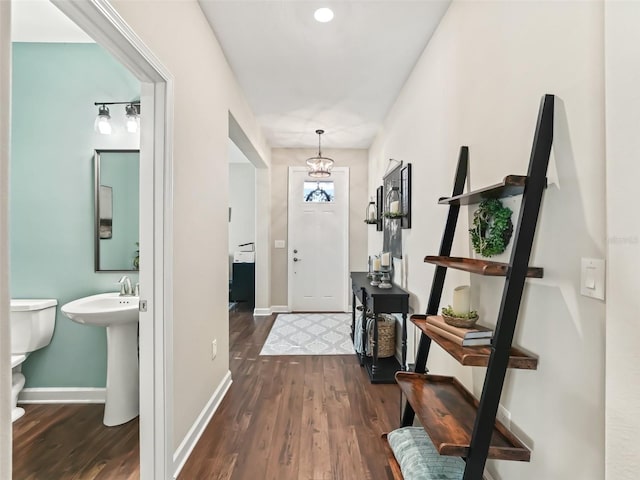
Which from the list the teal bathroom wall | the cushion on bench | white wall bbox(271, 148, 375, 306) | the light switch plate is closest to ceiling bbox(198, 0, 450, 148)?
the teal bathroom wall

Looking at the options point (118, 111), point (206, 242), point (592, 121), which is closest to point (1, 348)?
point (206, 242)

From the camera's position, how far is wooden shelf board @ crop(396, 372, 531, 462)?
1122 mm

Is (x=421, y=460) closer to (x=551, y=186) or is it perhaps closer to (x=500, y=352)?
(x=500, y=352)

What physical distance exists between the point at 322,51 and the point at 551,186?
202cm

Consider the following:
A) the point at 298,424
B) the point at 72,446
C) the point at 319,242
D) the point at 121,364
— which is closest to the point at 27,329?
the point at 121,364

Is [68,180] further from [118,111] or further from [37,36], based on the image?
[37,36]

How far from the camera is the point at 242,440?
1.90 meters

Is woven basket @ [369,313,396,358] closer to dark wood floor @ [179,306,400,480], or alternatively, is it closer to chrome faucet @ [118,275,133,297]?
dark wood floor @ [179,306,400,480]

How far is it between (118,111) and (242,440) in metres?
2.52

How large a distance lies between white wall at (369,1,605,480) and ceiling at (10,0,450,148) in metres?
0.48

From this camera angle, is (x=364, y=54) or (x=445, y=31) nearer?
(x=445, y=31)

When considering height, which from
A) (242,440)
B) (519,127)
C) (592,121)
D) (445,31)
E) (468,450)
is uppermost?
(445,31)

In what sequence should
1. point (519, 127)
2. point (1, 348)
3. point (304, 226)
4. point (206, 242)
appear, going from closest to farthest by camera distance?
point (1, 348), point (519, 127), point (206, 242), point (304, 226)

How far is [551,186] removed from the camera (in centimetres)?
107
